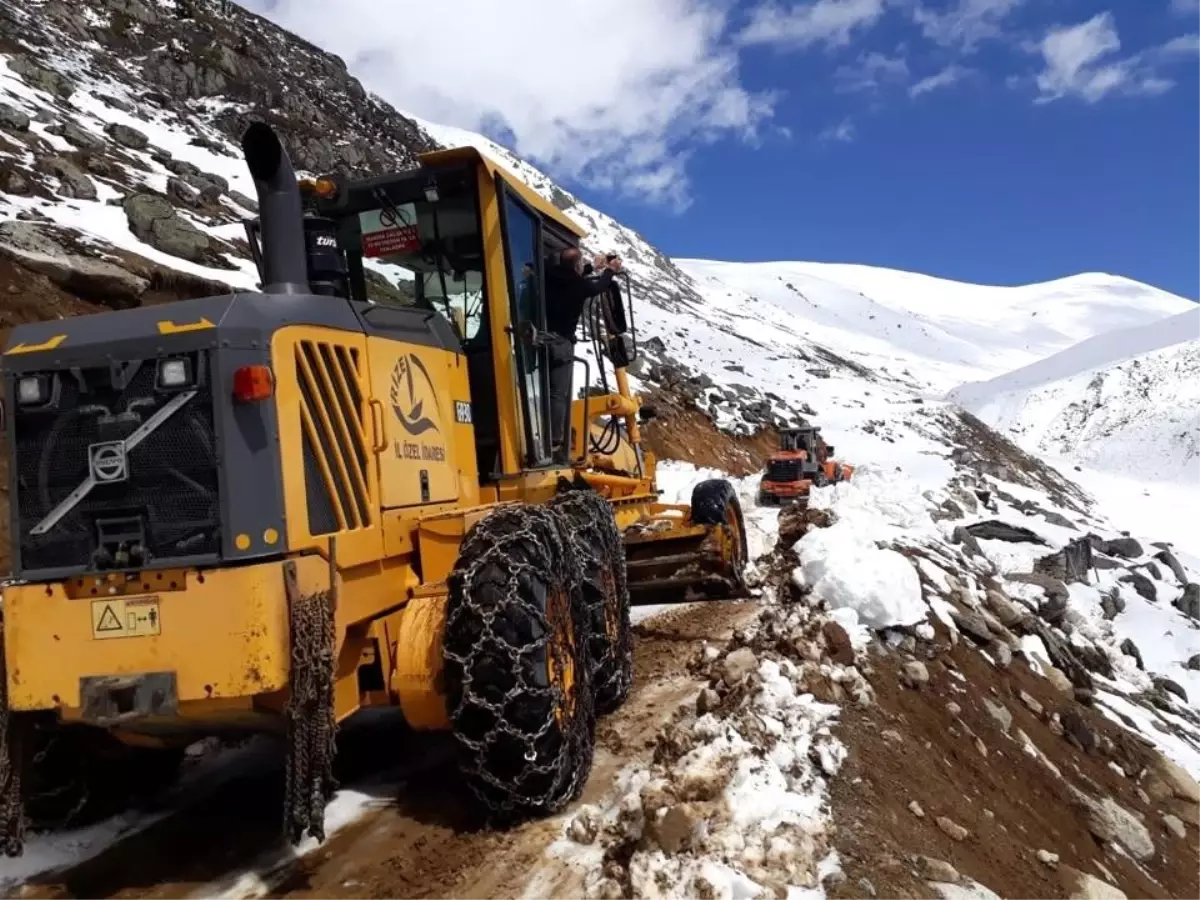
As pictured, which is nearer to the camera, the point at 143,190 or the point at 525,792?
the point at 525,792

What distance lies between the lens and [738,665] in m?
5.77

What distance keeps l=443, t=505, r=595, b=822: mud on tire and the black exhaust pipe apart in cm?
152

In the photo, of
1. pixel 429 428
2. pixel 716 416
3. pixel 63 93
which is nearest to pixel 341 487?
pixel 429 428

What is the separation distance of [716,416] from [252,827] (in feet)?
92.6

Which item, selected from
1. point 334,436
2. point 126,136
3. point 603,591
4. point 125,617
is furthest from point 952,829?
point 126,136

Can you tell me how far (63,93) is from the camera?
3297 centimetres

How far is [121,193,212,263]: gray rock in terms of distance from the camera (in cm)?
1967

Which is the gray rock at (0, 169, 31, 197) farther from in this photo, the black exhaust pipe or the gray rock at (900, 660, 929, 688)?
the gray rock at (900, 660, 929, 688)

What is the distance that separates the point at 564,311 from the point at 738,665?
9.41ft

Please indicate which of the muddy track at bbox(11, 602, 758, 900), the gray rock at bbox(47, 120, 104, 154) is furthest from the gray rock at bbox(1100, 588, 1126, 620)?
the gray rock at bbox(47, 120, 104, 154)

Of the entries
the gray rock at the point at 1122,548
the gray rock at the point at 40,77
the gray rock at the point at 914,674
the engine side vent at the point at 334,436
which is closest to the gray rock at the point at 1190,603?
the gray rock at the point at 1122,548

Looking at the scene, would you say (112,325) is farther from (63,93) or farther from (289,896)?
(63,93)

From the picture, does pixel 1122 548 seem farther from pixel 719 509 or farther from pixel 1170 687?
pixel 719 509

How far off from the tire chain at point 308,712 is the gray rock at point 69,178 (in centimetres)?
2099
